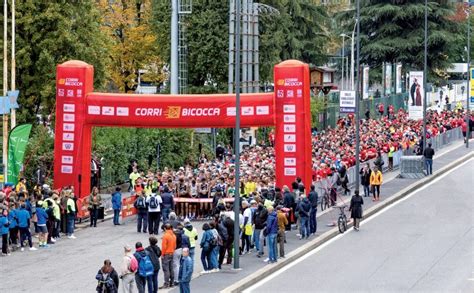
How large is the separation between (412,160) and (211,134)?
12.9 metres

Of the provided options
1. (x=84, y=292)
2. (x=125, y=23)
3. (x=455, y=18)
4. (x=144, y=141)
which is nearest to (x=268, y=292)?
(x=84, y=292)

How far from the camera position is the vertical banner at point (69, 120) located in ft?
141

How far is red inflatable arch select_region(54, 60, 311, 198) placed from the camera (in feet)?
138

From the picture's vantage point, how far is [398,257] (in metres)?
34.4

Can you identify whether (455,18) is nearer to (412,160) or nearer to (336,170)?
(412,160)

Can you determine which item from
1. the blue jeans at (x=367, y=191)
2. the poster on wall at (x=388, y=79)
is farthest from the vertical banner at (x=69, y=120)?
the poster on wall at (x=388, y=79)

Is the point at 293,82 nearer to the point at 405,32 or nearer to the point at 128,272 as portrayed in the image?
the point at 128,272

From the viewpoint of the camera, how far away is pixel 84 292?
29156 millimetres

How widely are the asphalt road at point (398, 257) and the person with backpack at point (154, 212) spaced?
543cm

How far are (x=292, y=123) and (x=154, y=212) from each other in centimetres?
642

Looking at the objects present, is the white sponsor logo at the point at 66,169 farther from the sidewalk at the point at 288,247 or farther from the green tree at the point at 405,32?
the green tree at the point at 405,32

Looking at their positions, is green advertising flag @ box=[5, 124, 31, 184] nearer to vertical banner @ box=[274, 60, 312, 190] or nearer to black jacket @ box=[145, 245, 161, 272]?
vertical banner @ box=[274, 60, 312, 190]

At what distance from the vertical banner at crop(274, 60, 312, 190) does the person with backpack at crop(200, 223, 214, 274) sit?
1098 cm

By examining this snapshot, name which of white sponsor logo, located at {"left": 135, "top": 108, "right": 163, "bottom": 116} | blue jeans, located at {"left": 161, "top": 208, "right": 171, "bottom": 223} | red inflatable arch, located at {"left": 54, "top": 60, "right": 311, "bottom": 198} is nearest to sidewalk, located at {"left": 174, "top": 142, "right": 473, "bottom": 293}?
red inflatable arch, located at {"left": 54, "top": 60, "right": 311, "bottom": 198}
